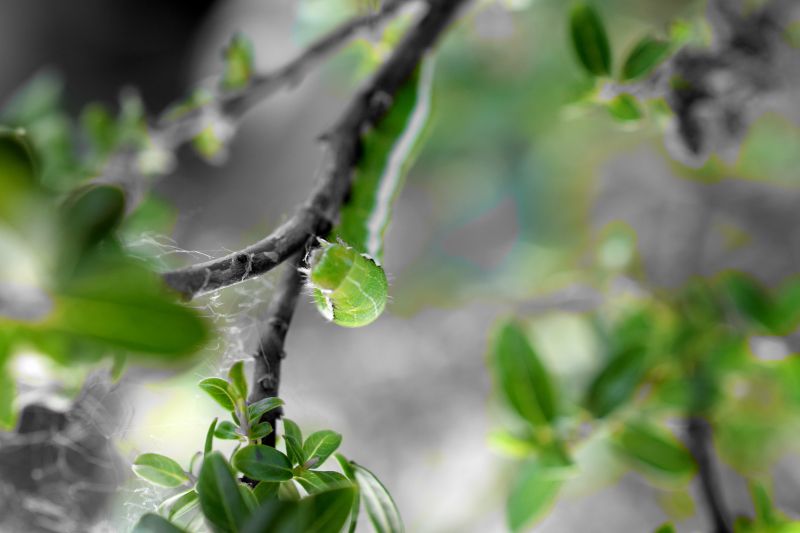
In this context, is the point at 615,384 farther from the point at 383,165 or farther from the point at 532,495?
the point at 383,165

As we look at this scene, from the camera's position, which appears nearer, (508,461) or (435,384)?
(508,461)

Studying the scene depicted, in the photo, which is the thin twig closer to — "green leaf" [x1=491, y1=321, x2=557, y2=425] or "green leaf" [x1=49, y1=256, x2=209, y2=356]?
"green leaf" [x1=491, y1=321, x2=557, y2=425]

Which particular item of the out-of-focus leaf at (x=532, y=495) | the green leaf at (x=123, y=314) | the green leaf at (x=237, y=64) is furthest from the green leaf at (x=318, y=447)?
the green leaf at (x=237, y=64)

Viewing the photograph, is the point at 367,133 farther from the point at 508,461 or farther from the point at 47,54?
the point at 47,54

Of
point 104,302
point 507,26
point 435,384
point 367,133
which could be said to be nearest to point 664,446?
point 367,133

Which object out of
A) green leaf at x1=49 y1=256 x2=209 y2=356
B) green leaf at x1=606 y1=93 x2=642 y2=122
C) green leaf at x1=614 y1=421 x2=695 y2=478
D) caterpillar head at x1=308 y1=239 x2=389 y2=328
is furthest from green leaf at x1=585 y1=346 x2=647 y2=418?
green leaf at x1=49 y1=256 x2=209 y2=356

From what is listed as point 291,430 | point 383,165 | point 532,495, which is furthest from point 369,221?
point 532,495
